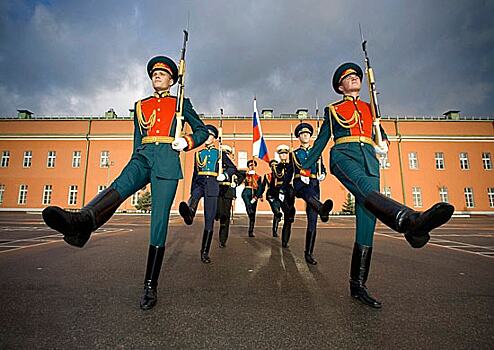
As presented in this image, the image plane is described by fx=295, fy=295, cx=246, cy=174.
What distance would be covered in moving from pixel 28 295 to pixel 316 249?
4.58 meters

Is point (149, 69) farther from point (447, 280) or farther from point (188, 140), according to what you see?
point (447, 280)

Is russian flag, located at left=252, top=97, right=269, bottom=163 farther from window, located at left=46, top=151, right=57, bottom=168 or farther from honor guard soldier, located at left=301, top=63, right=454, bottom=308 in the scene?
window, located at left=46, top=151, right=57, bottom=168

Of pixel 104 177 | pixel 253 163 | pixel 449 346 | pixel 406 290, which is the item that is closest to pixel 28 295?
pixel 449 346

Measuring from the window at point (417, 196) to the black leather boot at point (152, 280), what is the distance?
3172 cm

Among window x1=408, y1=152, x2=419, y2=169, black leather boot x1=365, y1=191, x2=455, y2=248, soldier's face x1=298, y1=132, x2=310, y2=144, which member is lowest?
black leather boot x1=365, y1=191, x2=455, y2=248

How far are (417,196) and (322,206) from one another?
30.0 m

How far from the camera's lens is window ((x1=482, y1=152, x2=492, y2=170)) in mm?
30156

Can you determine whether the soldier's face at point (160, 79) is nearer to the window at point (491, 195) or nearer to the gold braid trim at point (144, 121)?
the gold braid trim at point (144, 121)

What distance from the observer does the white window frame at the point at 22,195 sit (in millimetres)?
30219

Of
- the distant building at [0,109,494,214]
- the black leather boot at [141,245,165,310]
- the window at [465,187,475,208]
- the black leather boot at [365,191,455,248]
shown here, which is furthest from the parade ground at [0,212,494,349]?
the window at [465,187,475,208]

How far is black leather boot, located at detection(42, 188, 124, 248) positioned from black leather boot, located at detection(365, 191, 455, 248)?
2172 millimetres

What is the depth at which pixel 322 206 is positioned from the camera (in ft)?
13.5

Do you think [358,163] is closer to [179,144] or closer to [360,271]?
[360,271]

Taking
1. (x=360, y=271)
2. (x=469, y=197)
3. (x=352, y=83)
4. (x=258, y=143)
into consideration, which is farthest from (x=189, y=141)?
(x=469, y=197)
